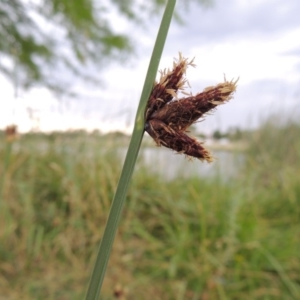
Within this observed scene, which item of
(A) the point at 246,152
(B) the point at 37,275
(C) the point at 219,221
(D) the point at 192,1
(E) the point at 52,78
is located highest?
(D) the point at 192,1

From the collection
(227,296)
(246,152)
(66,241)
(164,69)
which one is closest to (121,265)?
(66,241)

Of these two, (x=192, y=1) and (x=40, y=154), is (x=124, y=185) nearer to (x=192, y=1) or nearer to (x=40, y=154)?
(x=40, y=154)

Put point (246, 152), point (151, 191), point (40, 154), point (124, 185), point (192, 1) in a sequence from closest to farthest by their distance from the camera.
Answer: point (124, 185) → point (151, 191) → point (40, 154) → point (246, 152) → point (192, 1)

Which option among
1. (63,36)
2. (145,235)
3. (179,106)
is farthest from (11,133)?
(63,36)

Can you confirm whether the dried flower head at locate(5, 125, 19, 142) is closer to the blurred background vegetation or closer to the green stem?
the blurred background vegetation

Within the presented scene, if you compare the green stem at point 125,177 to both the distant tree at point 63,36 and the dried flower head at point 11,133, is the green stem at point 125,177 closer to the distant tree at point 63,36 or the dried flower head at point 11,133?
the dried flower head at point 11,133

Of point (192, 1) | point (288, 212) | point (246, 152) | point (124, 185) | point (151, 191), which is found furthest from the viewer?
point (192, 1)

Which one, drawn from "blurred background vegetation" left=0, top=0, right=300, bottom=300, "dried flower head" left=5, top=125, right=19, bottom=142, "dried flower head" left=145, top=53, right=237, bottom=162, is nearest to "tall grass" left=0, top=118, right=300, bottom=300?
"blurred background vegetation" left=0, top=0, right=300, bottom=300

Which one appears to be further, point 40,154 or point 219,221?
point 40,154
